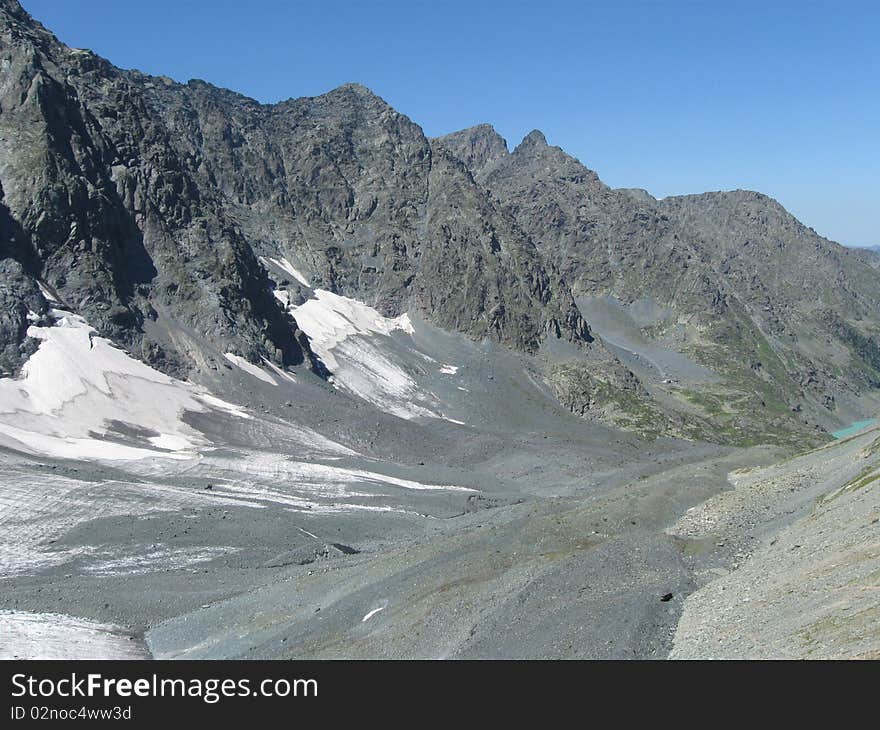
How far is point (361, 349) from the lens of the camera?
148m

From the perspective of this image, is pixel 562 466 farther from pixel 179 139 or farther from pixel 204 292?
pixel 179 139

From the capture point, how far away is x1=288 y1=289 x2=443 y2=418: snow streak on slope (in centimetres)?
13450

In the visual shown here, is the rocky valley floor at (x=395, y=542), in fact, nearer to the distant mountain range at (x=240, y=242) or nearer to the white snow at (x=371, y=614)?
the white snow at (x=371, y=614)

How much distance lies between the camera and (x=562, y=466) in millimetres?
109438

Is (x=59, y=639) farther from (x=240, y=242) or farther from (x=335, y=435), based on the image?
(x=240, y=242)

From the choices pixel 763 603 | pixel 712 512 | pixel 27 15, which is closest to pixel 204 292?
pixel 27 15

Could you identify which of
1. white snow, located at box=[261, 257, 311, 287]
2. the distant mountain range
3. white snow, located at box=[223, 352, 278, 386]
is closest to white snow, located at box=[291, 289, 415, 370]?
the distant mountain range

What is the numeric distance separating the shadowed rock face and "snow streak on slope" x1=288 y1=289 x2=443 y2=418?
18.3 ft

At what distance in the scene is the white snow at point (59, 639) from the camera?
144 feet

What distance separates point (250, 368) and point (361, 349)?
27.8 m

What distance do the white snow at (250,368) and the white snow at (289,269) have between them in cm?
4571

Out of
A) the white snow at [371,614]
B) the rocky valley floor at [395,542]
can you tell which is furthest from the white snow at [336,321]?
the white snow at [371,614]

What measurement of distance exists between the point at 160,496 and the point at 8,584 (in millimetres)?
19297

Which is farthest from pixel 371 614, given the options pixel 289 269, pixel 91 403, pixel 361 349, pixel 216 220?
pixel 289 269
